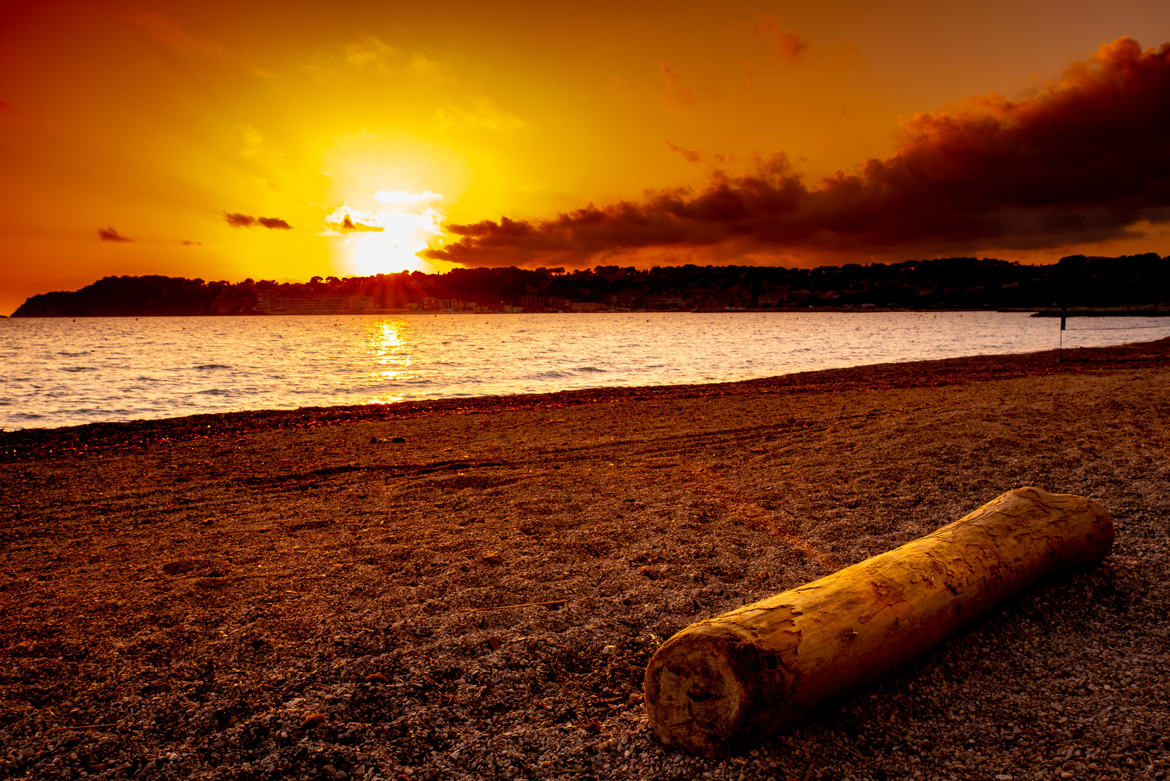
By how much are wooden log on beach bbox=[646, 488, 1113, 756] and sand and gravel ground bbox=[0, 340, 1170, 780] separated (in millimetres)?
184

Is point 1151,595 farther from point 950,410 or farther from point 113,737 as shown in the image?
point 950,410

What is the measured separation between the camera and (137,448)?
11.4 meters

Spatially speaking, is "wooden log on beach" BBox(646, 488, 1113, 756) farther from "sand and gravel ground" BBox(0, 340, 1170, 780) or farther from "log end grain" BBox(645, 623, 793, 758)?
"sand and gravel ground" BBox(0, 340, 1170, 780)

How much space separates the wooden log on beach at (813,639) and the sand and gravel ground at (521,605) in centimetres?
18

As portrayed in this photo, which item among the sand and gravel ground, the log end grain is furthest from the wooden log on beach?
the sand and gravel ground

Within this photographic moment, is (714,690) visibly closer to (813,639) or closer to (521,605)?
(813,639)

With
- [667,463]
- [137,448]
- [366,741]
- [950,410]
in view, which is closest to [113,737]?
[366,741]

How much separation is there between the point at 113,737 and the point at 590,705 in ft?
7.67

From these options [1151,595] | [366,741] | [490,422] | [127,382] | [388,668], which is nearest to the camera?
[366,741]

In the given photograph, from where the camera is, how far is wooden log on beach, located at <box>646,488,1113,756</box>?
269 cm

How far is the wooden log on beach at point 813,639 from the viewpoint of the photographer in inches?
106

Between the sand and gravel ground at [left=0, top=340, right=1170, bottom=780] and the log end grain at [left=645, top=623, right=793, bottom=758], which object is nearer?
the log end grain at [left=645, top=623, right=793, bottom=758]

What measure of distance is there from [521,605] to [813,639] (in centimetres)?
218

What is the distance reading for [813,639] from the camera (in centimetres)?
283
